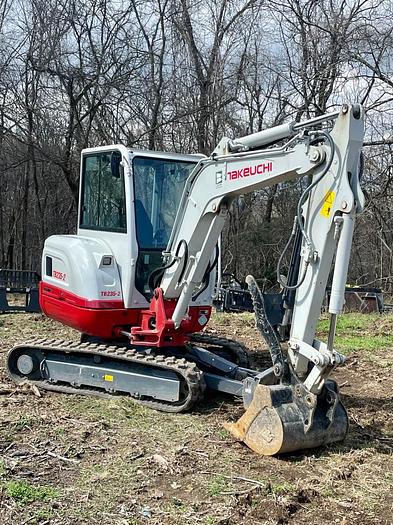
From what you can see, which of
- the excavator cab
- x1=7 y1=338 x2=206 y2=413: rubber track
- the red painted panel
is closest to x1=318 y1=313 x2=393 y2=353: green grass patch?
the red painted panel

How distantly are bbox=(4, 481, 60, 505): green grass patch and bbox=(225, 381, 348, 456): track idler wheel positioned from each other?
1637mm

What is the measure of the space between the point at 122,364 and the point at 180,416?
2.95 ft

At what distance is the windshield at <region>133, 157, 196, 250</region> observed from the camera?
6560 millimetres

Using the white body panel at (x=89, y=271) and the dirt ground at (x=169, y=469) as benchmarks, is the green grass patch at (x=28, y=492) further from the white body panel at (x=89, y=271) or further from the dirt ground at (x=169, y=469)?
the white body panel at (x=89, y=271)

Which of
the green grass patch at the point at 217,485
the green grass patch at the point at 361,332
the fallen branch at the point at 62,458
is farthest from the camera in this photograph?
the green grass patch at the point at 361,332

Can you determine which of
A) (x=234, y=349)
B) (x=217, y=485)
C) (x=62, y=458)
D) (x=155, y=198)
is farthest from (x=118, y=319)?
(x=217, y=485)

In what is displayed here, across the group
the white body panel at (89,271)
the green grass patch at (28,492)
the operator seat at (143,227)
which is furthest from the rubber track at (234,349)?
the green grass patch at (28,492)

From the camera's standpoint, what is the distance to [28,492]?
13.8 feet

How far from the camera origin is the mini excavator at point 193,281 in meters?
4.93

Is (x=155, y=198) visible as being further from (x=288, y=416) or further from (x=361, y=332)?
(x=361, y=332)

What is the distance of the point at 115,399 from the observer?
6340mm

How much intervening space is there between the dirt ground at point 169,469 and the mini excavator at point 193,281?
0.85ft

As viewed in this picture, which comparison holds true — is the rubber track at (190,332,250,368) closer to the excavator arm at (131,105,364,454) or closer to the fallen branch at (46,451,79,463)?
the excavator arm at (131,105,364,454)

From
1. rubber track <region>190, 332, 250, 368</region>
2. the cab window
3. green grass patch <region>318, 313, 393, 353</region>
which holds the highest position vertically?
the cab window
